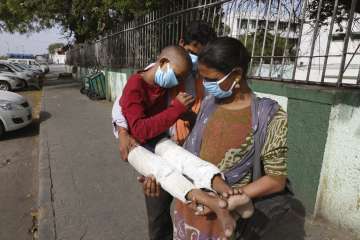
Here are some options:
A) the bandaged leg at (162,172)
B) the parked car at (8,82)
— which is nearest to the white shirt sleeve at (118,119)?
the bandaged leg at (162,172)

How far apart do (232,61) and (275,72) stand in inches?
102

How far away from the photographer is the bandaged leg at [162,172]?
1.47m

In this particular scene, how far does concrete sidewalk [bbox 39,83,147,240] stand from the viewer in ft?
11.1

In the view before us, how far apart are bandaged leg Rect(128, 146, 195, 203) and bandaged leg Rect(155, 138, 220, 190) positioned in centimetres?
3

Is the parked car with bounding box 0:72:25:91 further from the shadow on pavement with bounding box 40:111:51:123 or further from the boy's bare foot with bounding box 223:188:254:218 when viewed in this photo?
the boy's bare foot with bounding box 223:188:254:218

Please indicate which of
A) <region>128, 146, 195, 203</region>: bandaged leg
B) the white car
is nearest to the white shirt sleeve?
<region>128, 146, 195, 203</region>: bandaged leg

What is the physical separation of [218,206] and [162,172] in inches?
14.2

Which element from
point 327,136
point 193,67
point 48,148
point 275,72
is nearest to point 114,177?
point 48,148

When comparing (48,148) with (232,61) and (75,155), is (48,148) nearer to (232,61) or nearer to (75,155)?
(75,155)

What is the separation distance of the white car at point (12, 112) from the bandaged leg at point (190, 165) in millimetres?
6753

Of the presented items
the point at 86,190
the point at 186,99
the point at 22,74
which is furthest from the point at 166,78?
the point at 22,74

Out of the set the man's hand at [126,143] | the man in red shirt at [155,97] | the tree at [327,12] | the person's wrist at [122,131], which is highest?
the tree at [327,12]

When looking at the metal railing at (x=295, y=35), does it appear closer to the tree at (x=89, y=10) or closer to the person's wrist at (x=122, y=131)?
the person's wrist at (x=122, y=131)

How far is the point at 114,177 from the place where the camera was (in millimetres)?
4773
